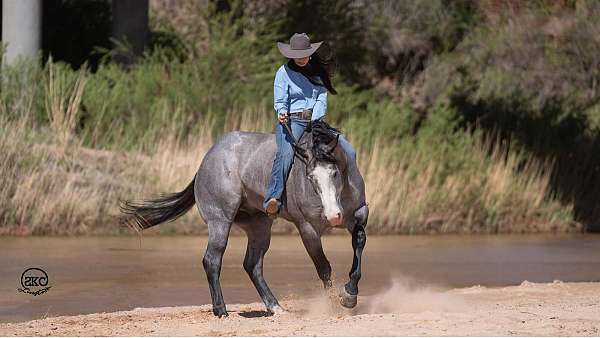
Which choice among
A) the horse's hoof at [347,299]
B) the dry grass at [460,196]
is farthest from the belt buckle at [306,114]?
the dry grass at [460,196]

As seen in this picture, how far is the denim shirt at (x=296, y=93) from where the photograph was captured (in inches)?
372

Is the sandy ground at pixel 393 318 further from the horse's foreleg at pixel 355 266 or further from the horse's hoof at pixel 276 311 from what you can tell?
the horse's foreleg at pixel 355 266

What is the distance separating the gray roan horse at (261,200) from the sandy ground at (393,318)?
34 centimetres

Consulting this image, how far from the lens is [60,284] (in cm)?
1151

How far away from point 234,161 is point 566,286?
3656 mm

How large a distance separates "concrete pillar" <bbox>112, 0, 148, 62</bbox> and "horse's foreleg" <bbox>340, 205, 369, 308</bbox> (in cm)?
1408

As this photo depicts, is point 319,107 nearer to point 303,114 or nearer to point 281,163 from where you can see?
point 303,114

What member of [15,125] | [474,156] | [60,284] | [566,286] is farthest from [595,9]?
[60,284]

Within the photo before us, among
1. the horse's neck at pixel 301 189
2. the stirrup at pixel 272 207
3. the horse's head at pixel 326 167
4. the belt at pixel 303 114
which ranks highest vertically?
the belt at pixel 303 114

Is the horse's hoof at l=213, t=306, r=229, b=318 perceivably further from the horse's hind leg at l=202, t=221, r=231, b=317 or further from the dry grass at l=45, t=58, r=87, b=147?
the dry grass at l=45, t=58, r=87, b=147

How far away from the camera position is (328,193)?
28.7 feet

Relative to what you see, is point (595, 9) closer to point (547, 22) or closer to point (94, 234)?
point (547, 22)

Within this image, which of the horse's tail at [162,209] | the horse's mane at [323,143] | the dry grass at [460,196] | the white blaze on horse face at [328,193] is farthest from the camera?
the dry grass at [460,196]

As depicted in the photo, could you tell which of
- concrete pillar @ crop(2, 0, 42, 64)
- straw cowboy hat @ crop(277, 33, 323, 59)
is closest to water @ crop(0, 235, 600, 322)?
straw cowboy hat @ crop(277, 33, 323, 59)
